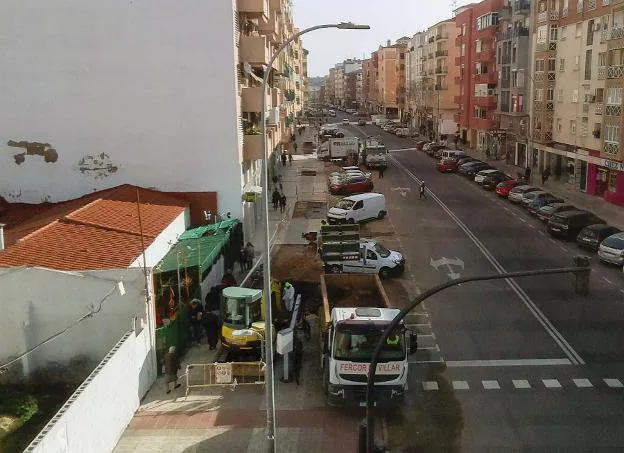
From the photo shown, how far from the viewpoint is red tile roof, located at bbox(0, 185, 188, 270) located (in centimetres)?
1878

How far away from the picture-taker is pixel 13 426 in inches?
564

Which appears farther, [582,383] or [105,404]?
[582,383]

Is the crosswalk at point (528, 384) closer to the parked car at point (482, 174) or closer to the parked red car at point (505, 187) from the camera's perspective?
the parked red car at point (505, 187)

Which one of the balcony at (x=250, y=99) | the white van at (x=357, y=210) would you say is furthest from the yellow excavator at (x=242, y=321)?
the white van at (x=357, y=210)

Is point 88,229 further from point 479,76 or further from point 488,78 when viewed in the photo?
point 479,76

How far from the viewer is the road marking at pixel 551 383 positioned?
1608 centimetres

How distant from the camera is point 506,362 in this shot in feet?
58.0

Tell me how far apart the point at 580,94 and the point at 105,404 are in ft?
137

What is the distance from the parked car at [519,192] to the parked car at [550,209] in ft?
14.8

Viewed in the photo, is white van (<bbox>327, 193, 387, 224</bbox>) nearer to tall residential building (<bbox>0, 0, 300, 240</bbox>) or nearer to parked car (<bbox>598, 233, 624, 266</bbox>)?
tall residential building (<bbox>0, 0, 300, 240</bbox>)

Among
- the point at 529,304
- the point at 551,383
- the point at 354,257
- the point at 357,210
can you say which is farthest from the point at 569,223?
the point at 551,383

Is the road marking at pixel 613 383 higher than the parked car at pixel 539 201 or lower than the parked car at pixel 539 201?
lower

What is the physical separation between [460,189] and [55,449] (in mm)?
41393

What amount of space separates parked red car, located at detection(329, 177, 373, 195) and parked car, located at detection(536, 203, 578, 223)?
12.7 metres
